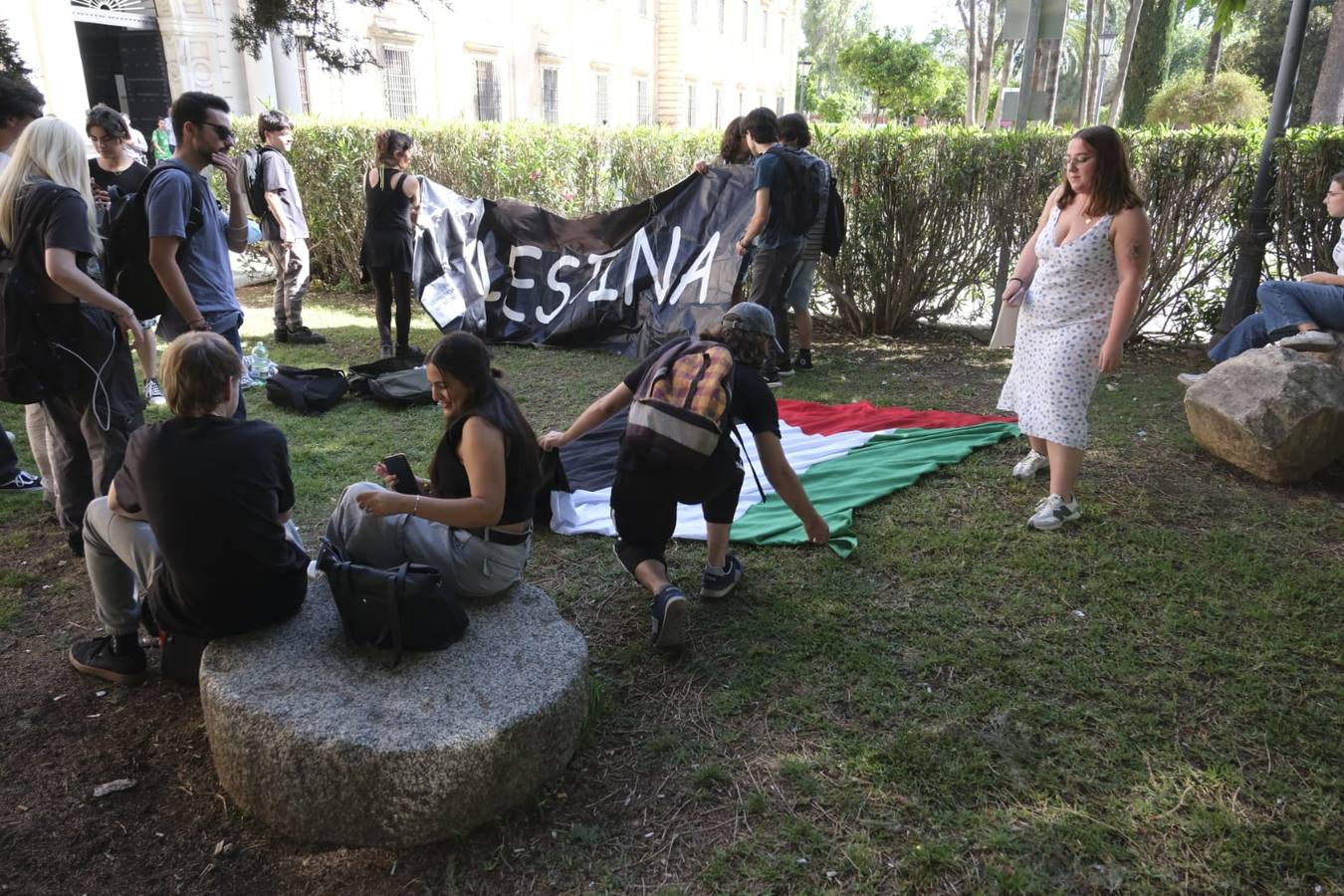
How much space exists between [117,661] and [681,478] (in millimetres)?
2004

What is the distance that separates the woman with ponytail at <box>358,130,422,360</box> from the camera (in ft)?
22.7

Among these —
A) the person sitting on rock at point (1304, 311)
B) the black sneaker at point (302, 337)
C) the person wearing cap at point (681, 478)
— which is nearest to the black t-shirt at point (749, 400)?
the person wearing cap at point (681, 478)

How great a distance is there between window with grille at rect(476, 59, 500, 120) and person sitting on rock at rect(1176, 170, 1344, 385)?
23032 millimetres

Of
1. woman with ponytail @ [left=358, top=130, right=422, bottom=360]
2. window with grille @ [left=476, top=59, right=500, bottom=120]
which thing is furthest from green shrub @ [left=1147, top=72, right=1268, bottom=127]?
woman with ponytail @ [left=358, top=130, right=422, bottom=360]

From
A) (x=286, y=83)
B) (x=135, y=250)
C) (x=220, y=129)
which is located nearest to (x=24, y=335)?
(x=135, y=250)

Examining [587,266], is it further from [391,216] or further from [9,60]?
[9,60]

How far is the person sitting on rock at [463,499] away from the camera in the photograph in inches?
108

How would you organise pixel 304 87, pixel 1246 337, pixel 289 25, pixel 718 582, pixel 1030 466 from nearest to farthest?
pixel 718 582 → pixel 1030 466 → pixel 289 25 → pixel 1246 337 → pixel 304 87

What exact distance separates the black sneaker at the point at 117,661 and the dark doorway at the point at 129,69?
18.1m

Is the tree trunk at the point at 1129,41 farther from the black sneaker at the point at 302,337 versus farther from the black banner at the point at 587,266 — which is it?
the black sneaker at the point at 302,337

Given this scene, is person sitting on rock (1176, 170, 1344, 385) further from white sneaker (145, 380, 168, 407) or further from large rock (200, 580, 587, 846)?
white sneaker (145, 380, 168, 407)

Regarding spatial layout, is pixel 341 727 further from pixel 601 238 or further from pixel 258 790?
pixel 601 238

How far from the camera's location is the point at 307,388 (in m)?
6.07

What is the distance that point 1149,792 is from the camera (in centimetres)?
256
